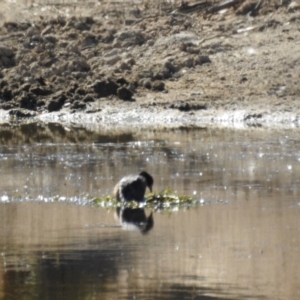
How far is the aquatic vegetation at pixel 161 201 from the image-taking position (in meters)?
12.0

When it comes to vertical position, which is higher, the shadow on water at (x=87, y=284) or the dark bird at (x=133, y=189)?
the dark bird at (x=133, y=189)

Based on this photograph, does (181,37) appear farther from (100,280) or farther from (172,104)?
(100,280)

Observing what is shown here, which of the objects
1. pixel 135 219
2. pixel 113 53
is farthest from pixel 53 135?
pixel 135 219

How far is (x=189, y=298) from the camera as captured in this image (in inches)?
313

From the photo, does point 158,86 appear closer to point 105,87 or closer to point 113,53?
point 105,87

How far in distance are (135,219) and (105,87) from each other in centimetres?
1304

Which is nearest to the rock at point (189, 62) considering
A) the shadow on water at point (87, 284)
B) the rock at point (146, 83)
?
the rock at point (146, 83)

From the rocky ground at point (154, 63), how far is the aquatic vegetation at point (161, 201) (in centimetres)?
919

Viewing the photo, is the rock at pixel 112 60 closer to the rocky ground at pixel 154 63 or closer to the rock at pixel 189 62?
the rocky ground at pixel 154 63

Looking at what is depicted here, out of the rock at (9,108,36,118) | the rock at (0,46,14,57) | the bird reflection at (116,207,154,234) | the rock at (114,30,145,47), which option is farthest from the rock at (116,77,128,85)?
the bird reflection at (116,207,154,234)

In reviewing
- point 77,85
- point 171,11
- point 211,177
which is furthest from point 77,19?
point 211,177

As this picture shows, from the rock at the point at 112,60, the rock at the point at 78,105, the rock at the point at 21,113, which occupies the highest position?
the rock at the point at 112,60

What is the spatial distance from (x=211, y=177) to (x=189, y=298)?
6.38 m

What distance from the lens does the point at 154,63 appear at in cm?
2570
